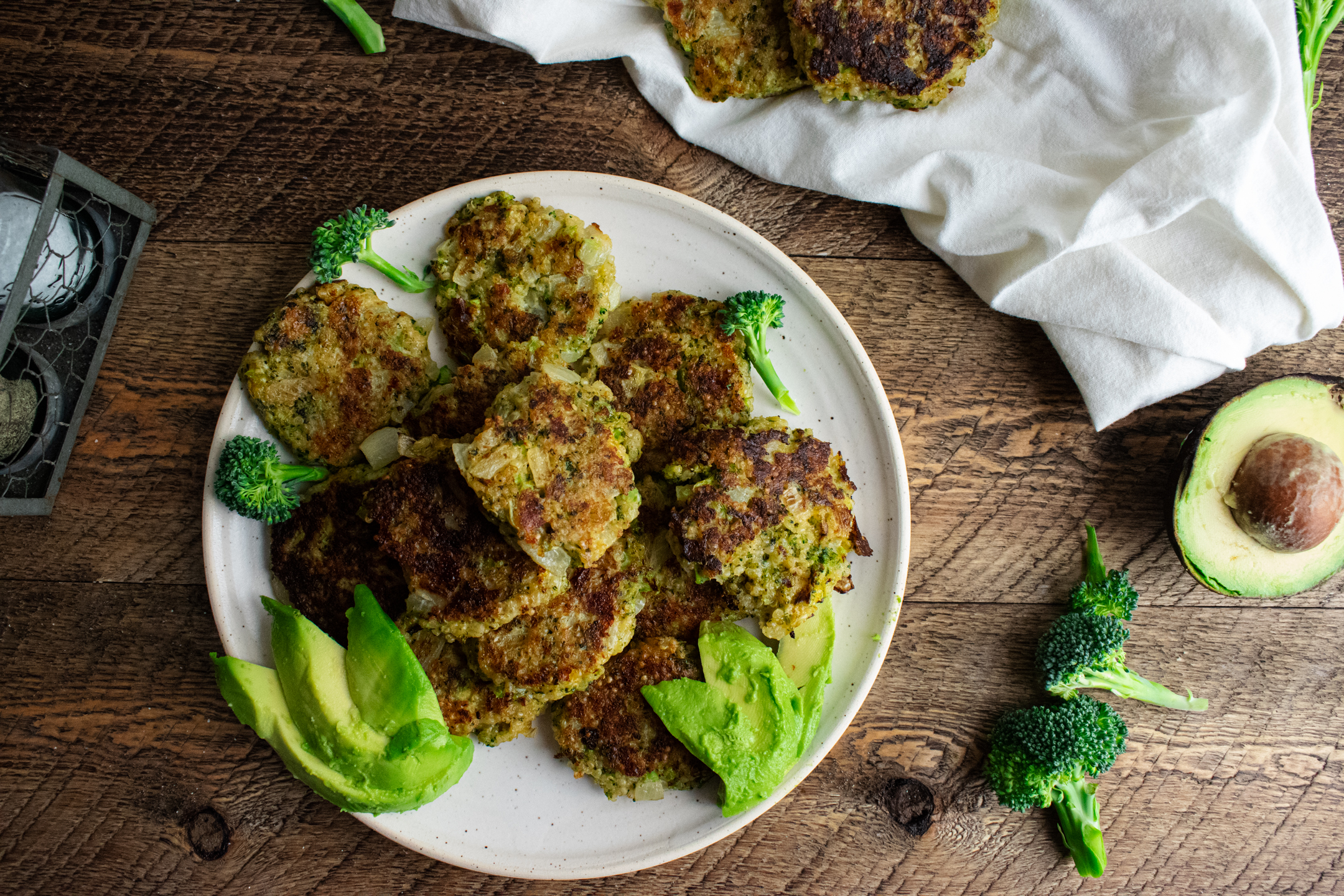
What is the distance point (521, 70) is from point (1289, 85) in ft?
10.0

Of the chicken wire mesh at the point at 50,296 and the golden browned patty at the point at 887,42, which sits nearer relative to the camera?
the chicken wire mesh at the point at 50,296

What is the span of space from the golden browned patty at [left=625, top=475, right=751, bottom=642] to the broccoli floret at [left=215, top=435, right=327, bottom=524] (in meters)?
1.31

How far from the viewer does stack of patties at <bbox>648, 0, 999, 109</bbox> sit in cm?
290

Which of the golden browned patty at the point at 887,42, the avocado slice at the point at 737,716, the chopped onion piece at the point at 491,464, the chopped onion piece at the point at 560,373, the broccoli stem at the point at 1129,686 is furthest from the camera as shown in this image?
the broccoli stem at the point at 1129,686

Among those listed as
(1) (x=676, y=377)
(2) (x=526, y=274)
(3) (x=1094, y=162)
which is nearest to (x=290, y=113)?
(2) (x=526, y=274)

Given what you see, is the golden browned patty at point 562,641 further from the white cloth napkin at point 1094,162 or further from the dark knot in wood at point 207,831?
the white cloth napkin at point 1094,162

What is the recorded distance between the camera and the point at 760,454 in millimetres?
2740

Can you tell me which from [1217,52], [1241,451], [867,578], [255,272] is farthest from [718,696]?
[1217,52]

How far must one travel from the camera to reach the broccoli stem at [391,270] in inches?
114

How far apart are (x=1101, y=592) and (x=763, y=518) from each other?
5.38ft

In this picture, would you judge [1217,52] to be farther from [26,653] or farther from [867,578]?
[26,653]

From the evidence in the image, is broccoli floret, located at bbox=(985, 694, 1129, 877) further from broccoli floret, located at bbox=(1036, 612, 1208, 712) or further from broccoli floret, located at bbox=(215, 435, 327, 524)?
broccoli floret, located at bbox=(215, 435, 327, 524)

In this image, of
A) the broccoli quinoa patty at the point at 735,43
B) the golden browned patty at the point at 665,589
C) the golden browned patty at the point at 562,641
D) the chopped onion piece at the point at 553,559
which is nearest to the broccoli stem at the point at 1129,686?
the golden browned patty at the point at 665,589

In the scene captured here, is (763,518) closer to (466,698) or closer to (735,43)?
(466,698)
